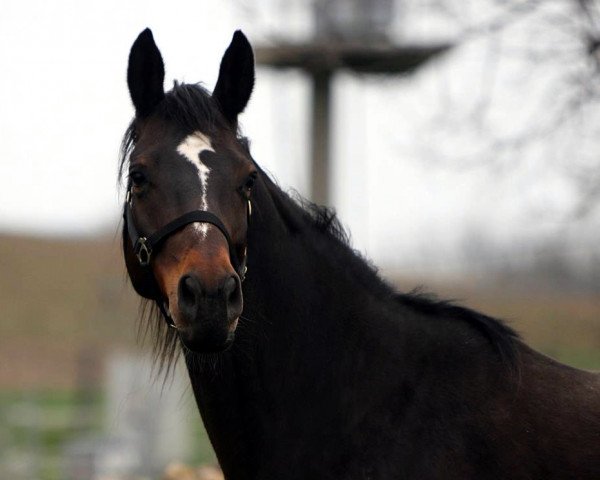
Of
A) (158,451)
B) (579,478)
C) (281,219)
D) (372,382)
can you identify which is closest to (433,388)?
(372,382)

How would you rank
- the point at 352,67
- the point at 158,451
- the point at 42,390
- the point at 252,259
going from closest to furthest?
the point at 252,259
the point at 158,451
the point at 352,67
the point at 42,390

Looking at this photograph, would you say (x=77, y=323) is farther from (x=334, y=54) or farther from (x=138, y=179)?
(x=138, y=179)

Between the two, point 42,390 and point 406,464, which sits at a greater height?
point 406,464

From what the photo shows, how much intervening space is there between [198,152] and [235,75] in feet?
1.73

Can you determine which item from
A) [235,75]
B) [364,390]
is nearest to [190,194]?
[235,75]

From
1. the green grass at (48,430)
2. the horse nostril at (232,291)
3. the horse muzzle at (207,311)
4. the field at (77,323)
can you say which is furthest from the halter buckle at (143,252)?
the field at (77,323)

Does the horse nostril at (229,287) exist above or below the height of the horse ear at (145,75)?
below

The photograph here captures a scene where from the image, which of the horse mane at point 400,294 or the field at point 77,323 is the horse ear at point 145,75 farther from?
the field at point 77,323

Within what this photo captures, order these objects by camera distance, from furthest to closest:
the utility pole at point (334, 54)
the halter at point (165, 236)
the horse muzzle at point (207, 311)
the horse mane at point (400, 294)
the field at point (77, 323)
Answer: the field at point (77, 323) → the utility pole at point (334, 54) → the horse mane at point (400, 294) → the halter at point (165, 236) → the horse muzzle at point (207, 311)

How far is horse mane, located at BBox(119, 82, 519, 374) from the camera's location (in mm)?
4152

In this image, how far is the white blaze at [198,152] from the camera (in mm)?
3879

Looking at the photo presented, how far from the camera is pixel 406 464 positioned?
3865 mm

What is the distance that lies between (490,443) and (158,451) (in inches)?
363

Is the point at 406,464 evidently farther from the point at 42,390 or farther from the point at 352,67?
the point at 42,390
